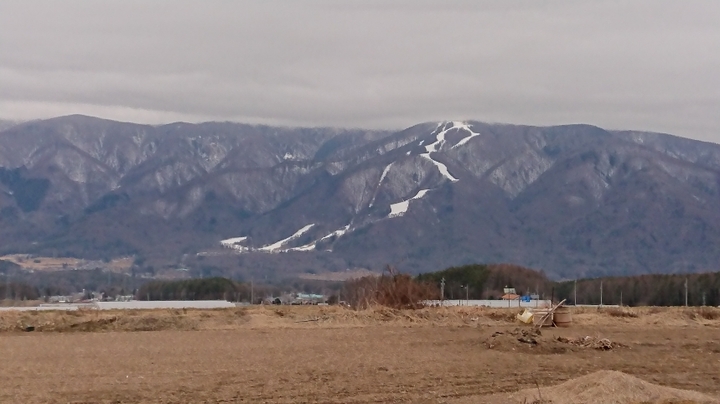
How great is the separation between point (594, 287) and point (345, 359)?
340ft

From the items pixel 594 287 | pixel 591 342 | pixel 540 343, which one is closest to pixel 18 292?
pixel 594 287

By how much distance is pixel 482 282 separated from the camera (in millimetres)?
133375

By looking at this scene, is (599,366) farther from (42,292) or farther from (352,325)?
(42,292)

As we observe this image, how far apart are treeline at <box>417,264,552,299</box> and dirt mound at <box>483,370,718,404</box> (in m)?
91.5

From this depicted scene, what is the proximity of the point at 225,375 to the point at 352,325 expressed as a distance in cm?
2291

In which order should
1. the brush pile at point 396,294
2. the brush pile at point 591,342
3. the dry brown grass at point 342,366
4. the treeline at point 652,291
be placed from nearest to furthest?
the dry brown grass at point 342,366, the brush pile at point 591,342, the brush pile at point 396,294, the treeline at point 652,291

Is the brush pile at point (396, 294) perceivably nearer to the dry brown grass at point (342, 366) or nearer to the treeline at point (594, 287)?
the dry brown grass at point (342, 366)

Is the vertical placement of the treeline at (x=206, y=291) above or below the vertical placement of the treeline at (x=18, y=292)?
above

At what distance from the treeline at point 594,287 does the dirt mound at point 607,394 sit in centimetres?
8247

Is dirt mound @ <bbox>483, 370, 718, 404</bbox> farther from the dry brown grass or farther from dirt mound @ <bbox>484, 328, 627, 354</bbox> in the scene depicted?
A: dirt mound @ <bbox>484, 328, 627, 354</bbox>

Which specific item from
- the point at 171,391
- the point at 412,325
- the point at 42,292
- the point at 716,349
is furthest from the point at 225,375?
the point at 42,292

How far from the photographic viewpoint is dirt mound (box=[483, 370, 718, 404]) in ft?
85.4

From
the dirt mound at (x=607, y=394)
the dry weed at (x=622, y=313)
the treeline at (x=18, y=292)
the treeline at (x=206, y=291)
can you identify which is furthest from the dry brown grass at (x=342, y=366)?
the treeline at (x=18, y=292)

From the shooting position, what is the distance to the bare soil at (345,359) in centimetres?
2894
